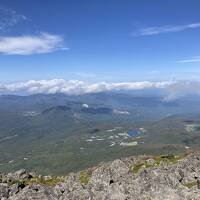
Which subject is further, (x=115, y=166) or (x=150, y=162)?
(x=150, y=162)

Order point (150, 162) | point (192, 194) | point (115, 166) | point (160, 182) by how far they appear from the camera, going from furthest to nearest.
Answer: point (150, 162), point (115, 166), point (160, 182), point (192, 194)

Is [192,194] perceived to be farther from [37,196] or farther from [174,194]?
[37,196]

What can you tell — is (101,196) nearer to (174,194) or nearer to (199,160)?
(174,194)

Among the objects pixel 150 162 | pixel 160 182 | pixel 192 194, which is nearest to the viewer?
pixel 192 194

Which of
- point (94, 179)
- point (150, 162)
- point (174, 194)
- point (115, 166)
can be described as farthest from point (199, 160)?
point (174, 194)

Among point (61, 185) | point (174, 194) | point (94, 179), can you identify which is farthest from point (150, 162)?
point (174, 194)

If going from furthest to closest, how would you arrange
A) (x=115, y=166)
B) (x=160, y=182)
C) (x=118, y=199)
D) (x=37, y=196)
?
(x=115, y=166)
(x=160, y=182)
(x=37, y=196)
(x=118, y=199)

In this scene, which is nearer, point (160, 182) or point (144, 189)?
point (144, 189)

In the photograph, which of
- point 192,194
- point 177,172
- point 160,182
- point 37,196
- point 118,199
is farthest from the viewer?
point 177,172

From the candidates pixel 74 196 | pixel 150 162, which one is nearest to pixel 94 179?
pixel 74 196
